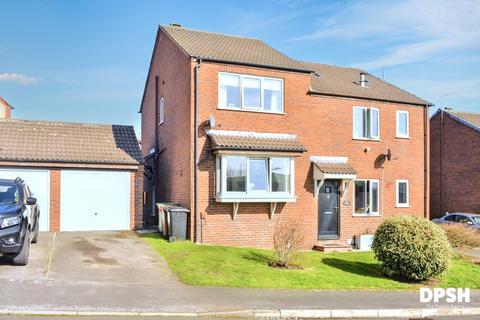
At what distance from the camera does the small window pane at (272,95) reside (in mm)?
17906

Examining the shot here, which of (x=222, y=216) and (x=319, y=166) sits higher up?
(x=319, y=166)

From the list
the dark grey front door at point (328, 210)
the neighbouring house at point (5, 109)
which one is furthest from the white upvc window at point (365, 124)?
the neighbouring house at point (5, 109)

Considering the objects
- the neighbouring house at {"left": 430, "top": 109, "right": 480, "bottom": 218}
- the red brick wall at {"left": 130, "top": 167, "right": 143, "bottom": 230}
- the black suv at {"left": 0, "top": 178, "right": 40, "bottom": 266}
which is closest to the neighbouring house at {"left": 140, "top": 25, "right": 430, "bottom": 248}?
the red brick wall at {"left": 130, "top": 167, "right": 143, "bottom": 230}

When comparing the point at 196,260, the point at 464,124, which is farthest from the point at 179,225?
the point at 464,124

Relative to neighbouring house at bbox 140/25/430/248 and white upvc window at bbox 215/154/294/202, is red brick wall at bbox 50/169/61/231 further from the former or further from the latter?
white upvc window at bbox 215/154/294/202

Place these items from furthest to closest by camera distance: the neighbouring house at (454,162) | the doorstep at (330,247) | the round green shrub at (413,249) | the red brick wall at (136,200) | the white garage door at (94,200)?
1. the neighbouring house at (454,162)
2. the red brick wall at (136,200)
3. the doorstep at (330,247)
4. the white garage door at (94,200)
5. the round green shrub at (413,249)

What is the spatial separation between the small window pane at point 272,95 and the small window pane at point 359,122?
400 centimetres

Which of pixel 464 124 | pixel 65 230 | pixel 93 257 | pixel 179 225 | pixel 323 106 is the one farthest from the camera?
pixel 464 124

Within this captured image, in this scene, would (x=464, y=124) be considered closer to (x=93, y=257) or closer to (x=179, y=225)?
(x=179, y=225)

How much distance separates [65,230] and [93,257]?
5433mm

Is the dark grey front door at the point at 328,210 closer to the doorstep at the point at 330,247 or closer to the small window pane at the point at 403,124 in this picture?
the doorstep at the point at 330,247

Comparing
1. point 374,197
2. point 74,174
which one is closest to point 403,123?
point 374,197

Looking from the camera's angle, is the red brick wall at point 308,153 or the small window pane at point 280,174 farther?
the small window pane at point 280,174

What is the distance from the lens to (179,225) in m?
16.1
